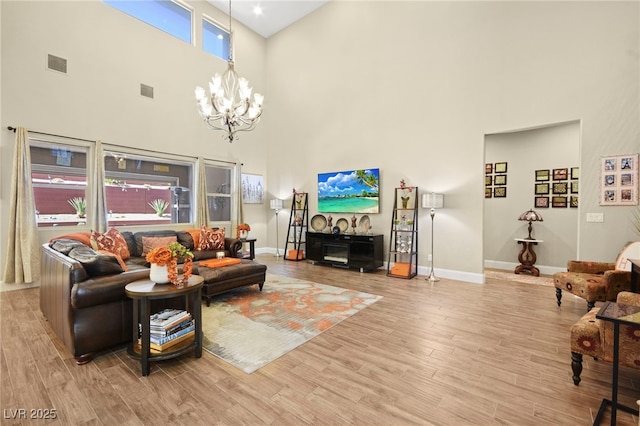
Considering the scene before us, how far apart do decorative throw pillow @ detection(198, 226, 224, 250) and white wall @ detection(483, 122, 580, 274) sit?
19.2 feet

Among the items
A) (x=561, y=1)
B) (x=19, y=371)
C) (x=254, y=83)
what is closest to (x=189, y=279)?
(x=19, y=371)

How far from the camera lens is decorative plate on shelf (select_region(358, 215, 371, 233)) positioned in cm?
639

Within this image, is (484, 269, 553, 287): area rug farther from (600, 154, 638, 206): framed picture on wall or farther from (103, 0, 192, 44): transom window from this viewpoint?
(103, 0, 192, 44): transom window

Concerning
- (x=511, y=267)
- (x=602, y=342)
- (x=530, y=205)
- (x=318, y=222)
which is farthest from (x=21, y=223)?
(x=530, y=205)

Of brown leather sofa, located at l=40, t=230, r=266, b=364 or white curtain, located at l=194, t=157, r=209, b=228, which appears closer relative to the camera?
brown leather sofa, located at l=40, t=230, r=266, b=364

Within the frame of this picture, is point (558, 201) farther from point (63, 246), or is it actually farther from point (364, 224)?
point (63, 246)

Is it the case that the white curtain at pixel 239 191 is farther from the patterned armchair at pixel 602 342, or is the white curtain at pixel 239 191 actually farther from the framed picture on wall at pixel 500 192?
the patterned armchair at pixel 602 342

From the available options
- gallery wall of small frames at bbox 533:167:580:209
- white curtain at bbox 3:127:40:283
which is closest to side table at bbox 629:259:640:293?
gallery wall of small frames at bbox 533:167:580:209

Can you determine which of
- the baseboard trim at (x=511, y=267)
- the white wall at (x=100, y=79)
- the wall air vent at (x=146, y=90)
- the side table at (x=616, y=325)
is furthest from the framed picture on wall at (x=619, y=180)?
the wall air vent at (x=146, y=90)

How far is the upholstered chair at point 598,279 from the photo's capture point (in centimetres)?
319

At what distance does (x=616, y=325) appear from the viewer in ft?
5.47

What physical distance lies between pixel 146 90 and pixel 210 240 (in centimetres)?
350

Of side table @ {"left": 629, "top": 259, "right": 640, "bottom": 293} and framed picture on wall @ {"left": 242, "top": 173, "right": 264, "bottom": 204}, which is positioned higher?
framed picture on wall @ {"left": 242, "top": 173, "right": 264, "bottom": 204}

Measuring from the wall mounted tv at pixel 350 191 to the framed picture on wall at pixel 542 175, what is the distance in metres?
3.23
